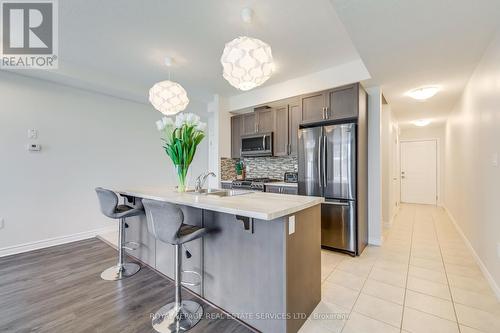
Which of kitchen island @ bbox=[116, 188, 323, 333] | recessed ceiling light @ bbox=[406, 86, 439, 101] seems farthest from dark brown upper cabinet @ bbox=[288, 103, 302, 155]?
kitchen island @ bbox=[116, 188, 323, 333]

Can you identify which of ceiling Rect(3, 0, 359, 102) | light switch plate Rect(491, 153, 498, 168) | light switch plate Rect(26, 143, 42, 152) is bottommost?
light switch plate Rect(491, 153, 498, 168)

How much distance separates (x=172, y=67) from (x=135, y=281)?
2.78 metres

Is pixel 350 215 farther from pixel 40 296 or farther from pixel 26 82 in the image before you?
pixel 26 82

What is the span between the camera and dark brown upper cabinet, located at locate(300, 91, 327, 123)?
3225 millimetres

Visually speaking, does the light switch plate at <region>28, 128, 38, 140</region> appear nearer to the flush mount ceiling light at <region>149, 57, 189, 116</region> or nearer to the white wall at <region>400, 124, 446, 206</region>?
the flush mount ceiling light at <region>149, 57, 189, 116</region>

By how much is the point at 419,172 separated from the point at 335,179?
5.56 m

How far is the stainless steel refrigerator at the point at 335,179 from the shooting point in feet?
9.55

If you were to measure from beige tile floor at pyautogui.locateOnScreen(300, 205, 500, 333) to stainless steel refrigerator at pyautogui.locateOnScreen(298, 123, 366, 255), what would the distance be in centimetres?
27

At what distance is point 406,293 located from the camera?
2082 millimetres

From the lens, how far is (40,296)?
2.09m

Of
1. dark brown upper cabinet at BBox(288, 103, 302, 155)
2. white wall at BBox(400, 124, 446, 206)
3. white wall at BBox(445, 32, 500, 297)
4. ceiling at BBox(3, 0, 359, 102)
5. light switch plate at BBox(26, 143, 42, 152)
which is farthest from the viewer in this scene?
white wall at BBox(400, 124, 446, 206)

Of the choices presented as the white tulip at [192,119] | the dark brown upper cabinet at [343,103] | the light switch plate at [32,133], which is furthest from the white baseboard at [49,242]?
the dark brown upper cabinet at [343,103]

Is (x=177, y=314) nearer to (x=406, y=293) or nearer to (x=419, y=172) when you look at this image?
(x=406, y=293)

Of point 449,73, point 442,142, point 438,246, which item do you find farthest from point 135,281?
point 442,142
